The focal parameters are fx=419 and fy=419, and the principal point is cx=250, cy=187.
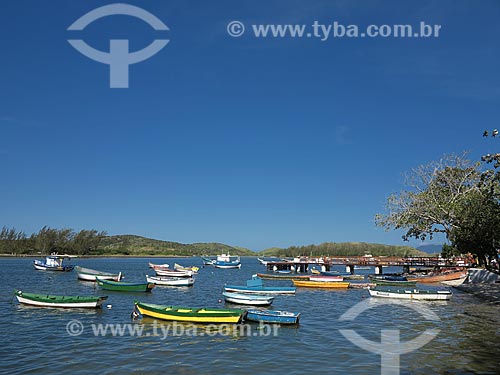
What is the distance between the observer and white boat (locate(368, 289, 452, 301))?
45438mm

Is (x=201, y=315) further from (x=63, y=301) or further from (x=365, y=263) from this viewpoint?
(x=365, y=263)

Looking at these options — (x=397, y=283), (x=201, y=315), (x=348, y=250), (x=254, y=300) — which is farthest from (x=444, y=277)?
(x=348, y=250)

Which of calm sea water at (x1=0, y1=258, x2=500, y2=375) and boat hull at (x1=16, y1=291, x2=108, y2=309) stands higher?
boat hull at (x1=16, y1=291, x2=108, y2=309)

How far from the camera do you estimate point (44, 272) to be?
89.5 m

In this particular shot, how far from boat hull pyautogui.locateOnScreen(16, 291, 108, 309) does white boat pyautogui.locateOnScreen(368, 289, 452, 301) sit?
30.4 meters

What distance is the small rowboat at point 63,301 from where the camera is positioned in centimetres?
3731

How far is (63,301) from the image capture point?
37.7 metres

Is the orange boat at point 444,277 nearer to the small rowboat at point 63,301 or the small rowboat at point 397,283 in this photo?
the small rowboat at point 397,283

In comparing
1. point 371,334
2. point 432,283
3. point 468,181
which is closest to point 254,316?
point 371,334

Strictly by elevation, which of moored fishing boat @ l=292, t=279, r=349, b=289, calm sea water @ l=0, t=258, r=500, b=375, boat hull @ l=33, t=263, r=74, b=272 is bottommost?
boat hull @ l=33, t=263, r=74, b=272

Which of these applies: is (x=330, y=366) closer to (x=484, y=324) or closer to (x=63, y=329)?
(x=484, y=324)

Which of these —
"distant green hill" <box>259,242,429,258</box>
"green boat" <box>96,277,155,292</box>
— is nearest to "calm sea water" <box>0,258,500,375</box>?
"green boat" <box>96,277,155,292</box>

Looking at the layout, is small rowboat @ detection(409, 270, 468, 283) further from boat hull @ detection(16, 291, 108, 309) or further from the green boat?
boat hull @ detection(16, 291, 108, 309)

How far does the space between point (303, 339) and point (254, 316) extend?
4.95m
